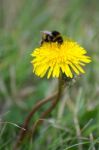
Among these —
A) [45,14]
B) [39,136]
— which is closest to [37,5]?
[45,14]

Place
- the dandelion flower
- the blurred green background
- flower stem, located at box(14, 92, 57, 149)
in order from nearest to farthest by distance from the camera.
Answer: the dandelion flower, flower stem, located at box(14, 92, 57, 149), the blurred green background

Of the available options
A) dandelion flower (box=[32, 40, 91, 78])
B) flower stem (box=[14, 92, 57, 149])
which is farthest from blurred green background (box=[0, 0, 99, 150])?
dandelion flower (box=[32, 40, 91, 78])

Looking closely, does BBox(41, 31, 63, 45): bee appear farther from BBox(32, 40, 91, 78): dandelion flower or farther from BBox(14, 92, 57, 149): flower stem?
BBox(14, 92, 57, 149): flower stem

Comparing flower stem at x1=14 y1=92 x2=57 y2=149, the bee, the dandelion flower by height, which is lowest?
flower stem at x1=14 y1=92 x2=57 y2=149

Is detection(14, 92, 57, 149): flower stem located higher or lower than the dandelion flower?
lower

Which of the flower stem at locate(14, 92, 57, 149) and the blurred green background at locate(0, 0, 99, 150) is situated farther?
the blurred green background at locate(0, 0, 99, 150)

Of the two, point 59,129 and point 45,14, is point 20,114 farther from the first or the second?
point 45,14

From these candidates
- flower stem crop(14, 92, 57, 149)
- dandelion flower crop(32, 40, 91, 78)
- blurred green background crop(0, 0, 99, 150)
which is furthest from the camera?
blurred green background crop(0, 0, 99, 150)
